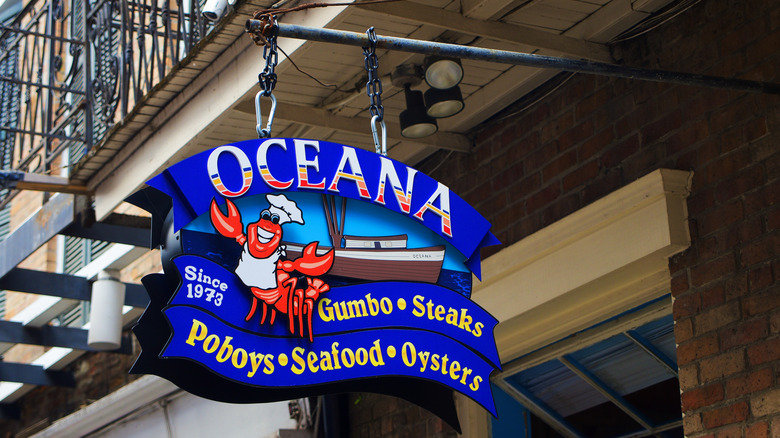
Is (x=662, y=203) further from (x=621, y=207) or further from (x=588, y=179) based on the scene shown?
(x=588, y=179)

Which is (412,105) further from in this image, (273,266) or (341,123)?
(273,266)

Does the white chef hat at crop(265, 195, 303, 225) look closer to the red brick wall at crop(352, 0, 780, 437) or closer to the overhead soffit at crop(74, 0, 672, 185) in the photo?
the overhead soffit at crop(74, 0, 672, 185)

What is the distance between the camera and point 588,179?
192 inches

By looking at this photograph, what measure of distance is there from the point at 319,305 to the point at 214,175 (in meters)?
0.52

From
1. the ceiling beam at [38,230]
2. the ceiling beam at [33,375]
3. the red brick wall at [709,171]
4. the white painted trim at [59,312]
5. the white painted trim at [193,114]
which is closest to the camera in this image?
the red brick wall at [709,171]

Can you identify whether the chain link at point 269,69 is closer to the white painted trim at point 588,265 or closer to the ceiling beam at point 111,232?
the white painted trim at point 588,265

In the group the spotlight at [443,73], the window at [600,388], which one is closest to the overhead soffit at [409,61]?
the spotlight at [443,73]

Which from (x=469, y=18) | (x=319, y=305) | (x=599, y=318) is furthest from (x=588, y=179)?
(x=319, y=305)

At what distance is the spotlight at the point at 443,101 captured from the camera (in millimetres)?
4852

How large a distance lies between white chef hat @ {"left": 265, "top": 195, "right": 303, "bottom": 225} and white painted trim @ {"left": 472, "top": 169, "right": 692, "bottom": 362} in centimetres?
176

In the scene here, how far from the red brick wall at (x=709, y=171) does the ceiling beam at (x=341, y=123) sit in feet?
2.20

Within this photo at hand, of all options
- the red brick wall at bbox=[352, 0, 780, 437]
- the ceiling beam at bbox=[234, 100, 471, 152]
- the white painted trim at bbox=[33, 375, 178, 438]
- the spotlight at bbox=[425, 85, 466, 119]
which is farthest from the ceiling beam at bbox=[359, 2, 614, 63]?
the white painted trim at bbox=[33, 375, 178, 438]

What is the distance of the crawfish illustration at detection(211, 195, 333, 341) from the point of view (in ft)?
10.2

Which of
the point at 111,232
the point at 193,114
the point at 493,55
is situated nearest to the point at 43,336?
the point at 111,232
